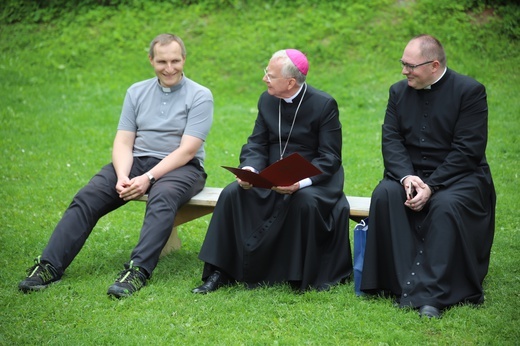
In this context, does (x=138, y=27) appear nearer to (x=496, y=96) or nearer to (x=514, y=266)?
(x=496, y=96)

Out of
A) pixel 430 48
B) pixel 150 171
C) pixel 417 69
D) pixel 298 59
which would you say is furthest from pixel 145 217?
pixel 430 48

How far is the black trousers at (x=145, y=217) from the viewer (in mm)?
6047

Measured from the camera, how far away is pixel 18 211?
25.9 feet

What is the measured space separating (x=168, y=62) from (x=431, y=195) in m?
2.41

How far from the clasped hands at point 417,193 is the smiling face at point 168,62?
6.99ft

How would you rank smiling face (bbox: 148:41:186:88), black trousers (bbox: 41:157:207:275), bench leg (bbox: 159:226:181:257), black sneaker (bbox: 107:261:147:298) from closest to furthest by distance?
black sneaker (bbox: 107:261:147:298) < black trousers (bbox: 41:157:207:275) < smiling face (bbox: 148:41:186:88) < bench leg (bbox: 159:226:181:257)

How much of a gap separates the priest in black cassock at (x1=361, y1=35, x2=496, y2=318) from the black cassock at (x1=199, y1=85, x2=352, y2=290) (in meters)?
0.36

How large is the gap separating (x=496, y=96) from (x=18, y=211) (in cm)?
694

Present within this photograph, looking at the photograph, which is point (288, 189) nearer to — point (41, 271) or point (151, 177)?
point (151, 177)

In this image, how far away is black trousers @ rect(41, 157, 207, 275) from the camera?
6047 millimetres

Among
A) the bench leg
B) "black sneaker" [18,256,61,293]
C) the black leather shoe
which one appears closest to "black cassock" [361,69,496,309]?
the black leather shoe

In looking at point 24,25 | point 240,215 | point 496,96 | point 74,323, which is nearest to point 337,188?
point 240,215

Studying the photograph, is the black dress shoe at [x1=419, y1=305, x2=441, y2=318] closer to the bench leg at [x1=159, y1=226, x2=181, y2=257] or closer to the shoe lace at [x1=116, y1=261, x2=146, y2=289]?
the shoe lace at [x1=116, y1=261, x2=146, y2=289]

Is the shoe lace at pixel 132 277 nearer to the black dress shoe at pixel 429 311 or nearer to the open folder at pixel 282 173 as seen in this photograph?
the open folder at pixel 282 173
